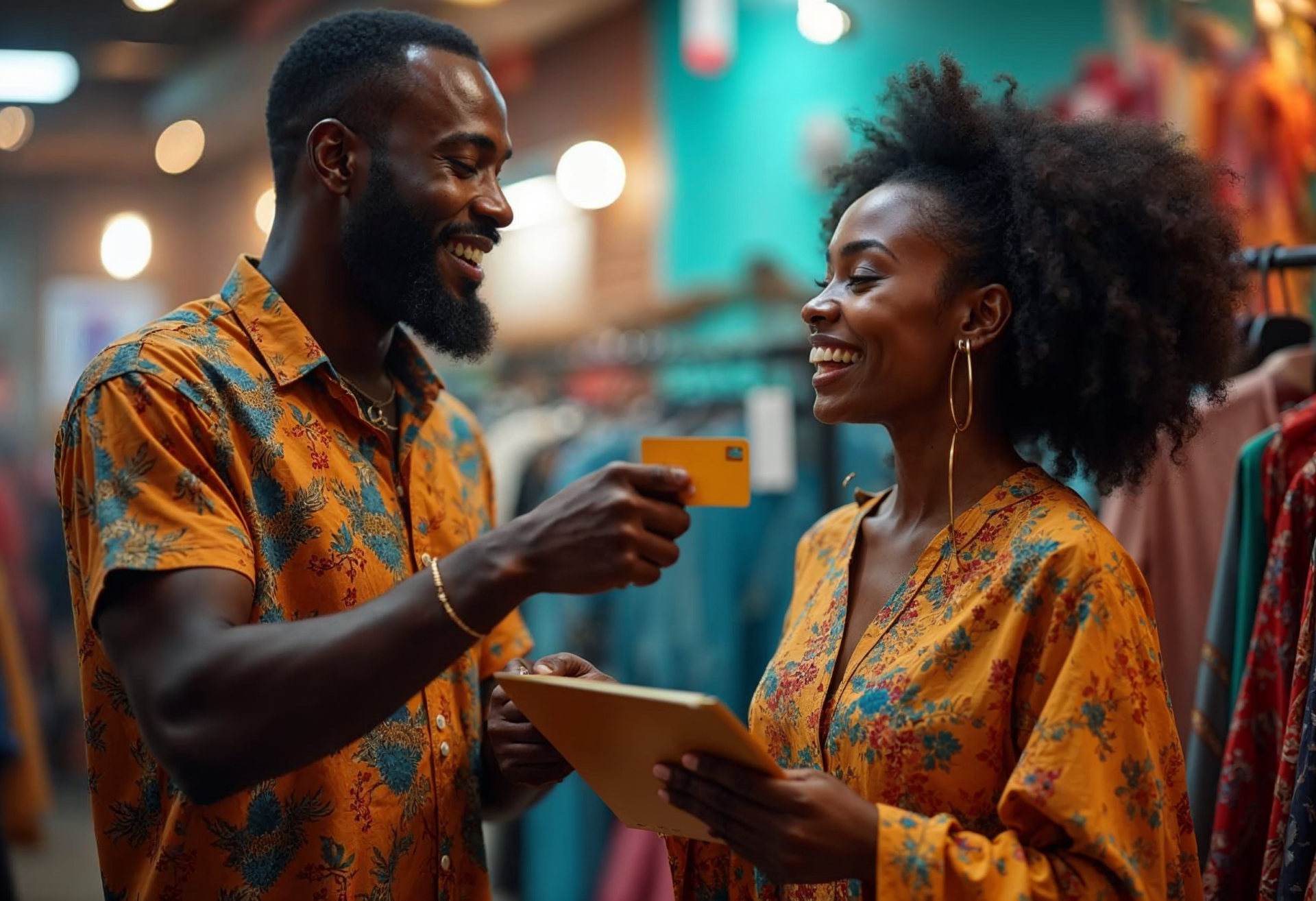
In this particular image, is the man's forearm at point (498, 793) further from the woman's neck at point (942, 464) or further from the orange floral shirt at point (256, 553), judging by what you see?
the woman's neck at point (942, 464)

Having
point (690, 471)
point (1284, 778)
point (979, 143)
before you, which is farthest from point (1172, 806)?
point (979, 143)

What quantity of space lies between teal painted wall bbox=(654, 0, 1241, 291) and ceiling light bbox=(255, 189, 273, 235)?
2.10m

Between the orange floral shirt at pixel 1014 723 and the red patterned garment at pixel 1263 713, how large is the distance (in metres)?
0.34

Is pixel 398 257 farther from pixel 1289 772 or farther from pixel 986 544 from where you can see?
pixel 1289 772

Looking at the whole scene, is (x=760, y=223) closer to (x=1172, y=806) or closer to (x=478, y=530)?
(x=478, y=530)

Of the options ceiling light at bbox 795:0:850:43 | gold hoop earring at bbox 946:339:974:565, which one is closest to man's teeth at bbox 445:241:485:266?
gold hoop earring at bbox 946:339:974:565

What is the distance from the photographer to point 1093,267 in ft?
5.62

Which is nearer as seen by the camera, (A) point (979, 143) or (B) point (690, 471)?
(B) point (690, 471)

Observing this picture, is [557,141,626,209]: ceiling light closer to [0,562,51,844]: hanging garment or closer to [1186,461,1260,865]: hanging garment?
[0,562,51,844]: hanging garment

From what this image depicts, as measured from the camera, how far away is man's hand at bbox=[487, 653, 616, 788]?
5.93 ft

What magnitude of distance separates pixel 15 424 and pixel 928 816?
22.7 ft

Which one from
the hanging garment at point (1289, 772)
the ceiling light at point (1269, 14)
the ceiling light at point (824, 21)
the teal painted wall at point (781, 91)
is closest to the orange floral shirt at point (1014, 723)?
the hanging garment at point (1289, 772)

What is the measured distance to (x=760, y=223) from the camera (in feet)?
20.2

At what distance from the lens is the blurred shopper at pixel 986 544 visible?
1.43m
